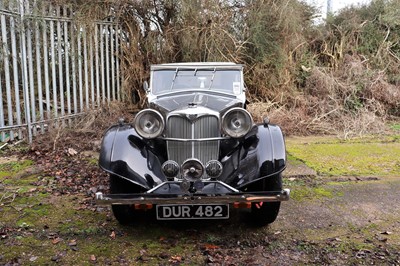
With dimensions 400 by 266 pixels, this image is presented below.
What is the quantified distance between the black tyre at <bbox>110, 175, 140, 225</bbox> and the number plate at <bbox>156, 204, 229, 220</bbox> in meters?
0.50

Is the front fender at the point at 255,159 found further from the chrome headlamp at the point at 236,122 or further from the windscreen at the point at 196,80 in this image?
the windscreen at the point at 196,80

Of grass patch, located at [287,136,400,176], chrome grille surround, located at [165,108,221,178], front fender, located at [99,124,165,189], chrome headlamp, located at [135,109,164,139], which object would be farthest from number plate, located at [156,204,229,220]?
grass patch, located at [287,136,400,176]

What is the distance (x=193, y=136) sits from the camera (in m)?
Result: 3.54

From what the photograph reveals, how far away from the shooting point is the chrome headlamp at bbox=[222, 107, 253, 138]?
353cm

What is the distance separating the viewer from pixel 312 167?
5.75 metres

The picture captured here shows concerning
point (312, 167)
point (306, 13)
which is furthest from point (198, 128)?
point (306, 13)

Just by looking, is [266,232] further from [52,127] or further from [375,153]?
[52,127]

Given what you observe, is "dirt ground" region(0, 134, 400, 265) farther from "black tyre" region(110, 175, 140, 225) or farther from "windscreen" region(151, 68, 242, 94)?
"windscreen" region(151, 68, 242, 94)

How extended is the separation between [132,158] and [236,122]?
106 centimetres

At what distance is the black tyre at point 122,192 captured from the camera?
11.5ft

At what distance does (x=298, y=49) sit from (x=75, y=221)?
810 cm

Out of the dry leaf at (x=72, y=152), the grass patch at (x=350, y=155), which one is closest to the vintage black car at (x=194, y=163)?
the grass patch at (x=350, y=155)

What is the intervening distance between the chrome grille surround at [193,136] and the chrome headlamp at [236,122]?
106mm

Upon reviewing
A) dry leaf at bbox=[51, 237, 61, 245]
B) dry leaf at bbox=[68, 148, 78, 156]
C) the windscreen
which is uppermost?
the windscreen
